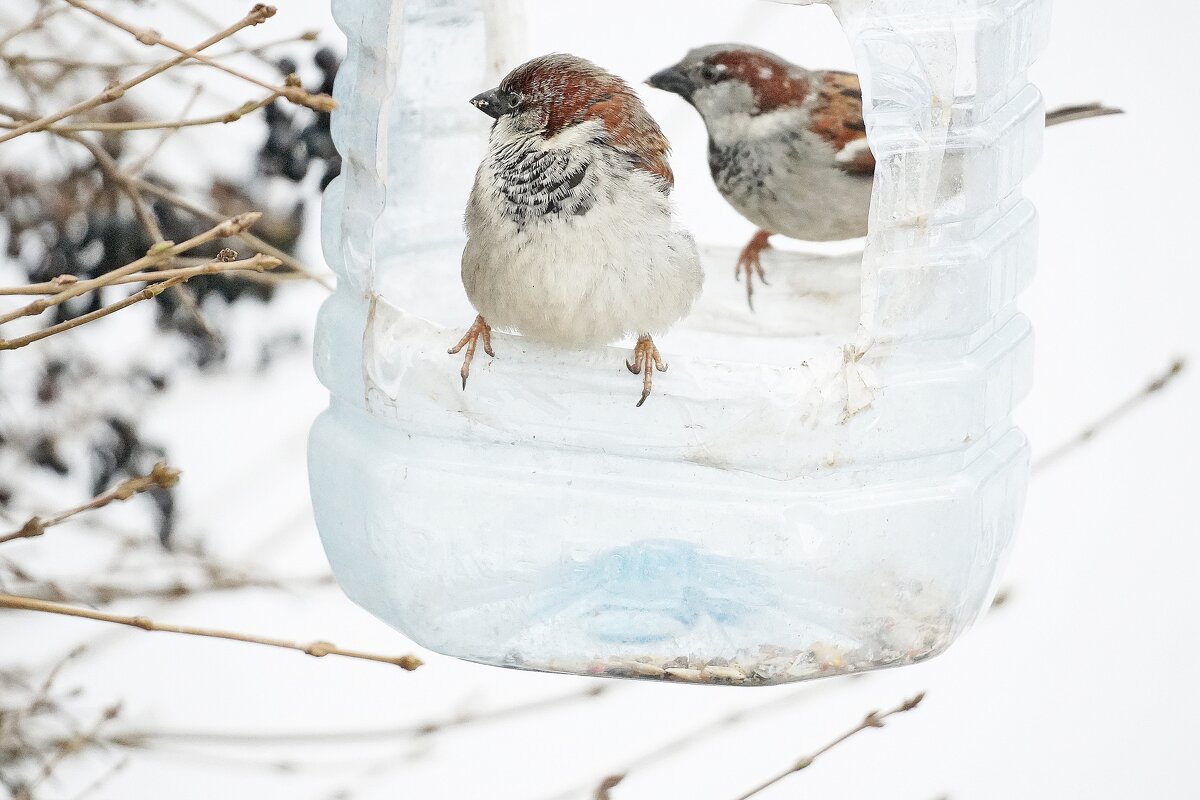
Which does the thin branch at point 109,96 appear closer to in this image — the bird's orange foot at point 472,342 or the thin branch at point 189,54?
the thin branch at point 189,54

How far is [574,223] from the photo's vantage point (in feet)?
3.70

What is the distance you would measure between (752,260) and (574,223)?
1.69ft

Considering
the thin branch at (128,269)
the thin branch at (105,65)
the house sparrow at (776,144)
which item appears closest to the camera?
the thin branch at (128,269)

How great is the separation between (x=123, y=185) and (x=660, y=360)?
1.39 ft

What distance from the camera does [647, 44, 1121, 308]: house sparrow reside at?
60.0 inches

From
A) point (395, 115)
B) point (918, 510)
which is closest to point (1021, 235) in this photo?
point (918, 510)

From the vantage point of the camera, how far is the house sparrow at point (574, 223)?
3.70 ft

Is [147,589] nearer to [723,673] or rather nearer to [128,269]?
[723,673]

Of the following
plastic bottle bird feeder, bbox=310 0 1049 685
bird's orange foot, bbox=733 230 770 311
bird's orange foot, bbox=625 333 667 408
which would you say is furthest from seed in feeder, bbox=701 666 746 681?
bird's orange foot, bbox=733 230 770 311

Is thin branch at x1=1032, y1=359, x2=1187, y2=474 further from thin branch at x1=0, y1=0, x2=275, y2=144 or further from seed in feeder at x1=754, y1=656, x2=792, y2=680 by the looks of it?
thin branch at x1=0, y1=0, x2=275, y2=144

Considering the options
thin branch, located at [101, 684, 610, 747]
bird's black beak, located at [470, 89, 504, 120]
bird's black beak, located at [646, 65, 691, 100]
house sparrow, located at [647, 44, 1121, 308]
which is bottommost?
thin branch, located at [101, 684, 610, 747]

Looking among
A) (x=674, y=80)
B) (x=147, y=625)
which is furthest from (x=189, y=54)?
(x=674, y=80)

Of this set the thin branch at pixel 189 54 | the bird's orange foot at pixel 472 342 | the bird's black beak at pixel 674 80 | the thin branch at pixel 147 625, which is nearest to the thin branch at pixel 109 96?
the thin branch at pixel 189 54

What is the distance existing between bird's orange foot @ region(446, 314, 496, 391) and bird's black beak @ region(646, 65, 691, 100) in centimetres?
45
